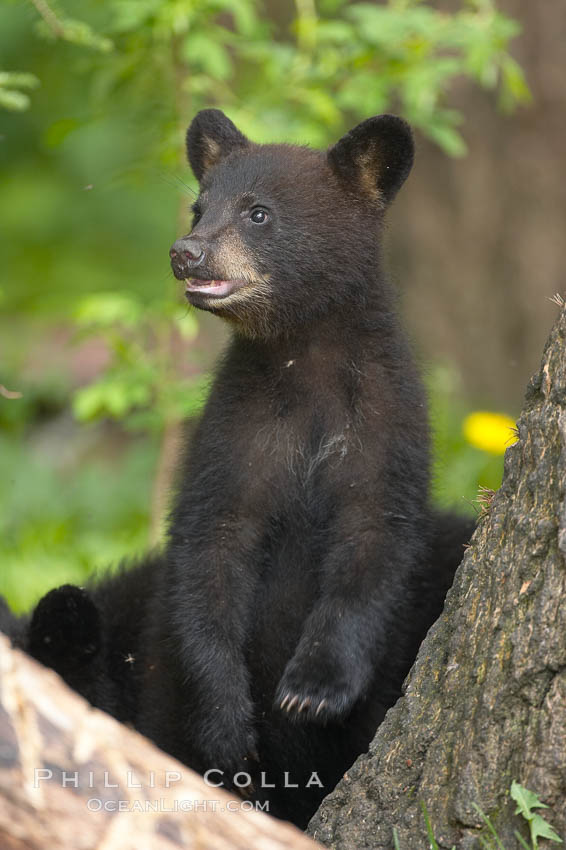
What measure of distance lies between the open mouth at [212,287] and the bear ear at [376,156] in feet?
2.35

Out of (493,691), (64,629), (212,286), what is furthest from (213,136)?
(493,691)

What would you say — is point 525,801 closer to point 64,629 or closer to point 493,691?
point 493,691

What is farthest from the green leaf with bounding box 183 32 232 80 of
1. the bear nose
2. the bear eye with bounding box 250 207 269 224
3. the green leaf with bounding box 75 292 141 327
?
the bear nose

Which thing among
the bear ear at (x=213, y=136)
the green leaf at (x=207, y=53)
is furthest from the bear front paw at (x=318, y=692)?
the green leaf at (x=207, y=53)

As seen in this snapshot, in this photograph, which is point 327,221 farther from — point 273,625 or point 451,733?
point 451,733

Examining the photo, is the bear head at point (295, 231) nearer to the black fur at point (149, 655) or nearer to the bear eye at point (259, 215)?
the bear eye at point (259, 215)

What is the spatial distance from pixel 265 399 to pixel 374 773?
1585 millimetres

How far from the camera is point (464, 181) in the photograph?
32.8 feet

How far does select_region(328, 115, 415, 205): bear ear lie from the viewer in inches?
177

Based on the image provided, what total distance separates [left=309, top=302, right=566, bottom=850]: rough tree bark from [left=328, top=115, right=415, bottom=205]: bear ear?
1.43 meters

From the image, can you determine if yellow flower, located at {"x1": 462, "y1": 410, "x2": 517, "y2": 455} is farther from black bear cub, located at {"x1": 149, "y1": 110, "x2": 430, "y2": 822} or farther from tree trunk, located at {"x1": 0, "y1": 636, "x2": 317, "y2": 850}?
tree trunk, located at {"x1": 0, "y1": 636, "x2": 317, "y2": 850}

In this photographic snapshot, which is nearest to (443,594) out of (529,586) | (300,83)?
(529,586)

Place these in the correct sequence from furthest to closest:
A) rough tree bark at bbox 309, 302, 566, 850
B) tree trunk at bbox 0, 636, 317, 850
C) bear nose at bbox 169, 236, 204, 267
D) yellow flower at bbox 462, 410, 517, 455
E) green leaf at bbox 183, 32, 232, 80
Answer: yellow flower at bbox 462, 410, 517, 455 → green leaf at bbox 183, 32, 232, 80 → bear nose at bbox 169, 236, 204, 267 → rough tree bark at bbox 309, 302, 566, 850 → tree trunk at bbox 0, 636, 317, 850

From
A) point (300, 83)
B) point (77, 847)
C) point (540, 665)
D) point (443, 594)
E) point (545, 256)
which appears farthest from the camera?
point (545, 256)
